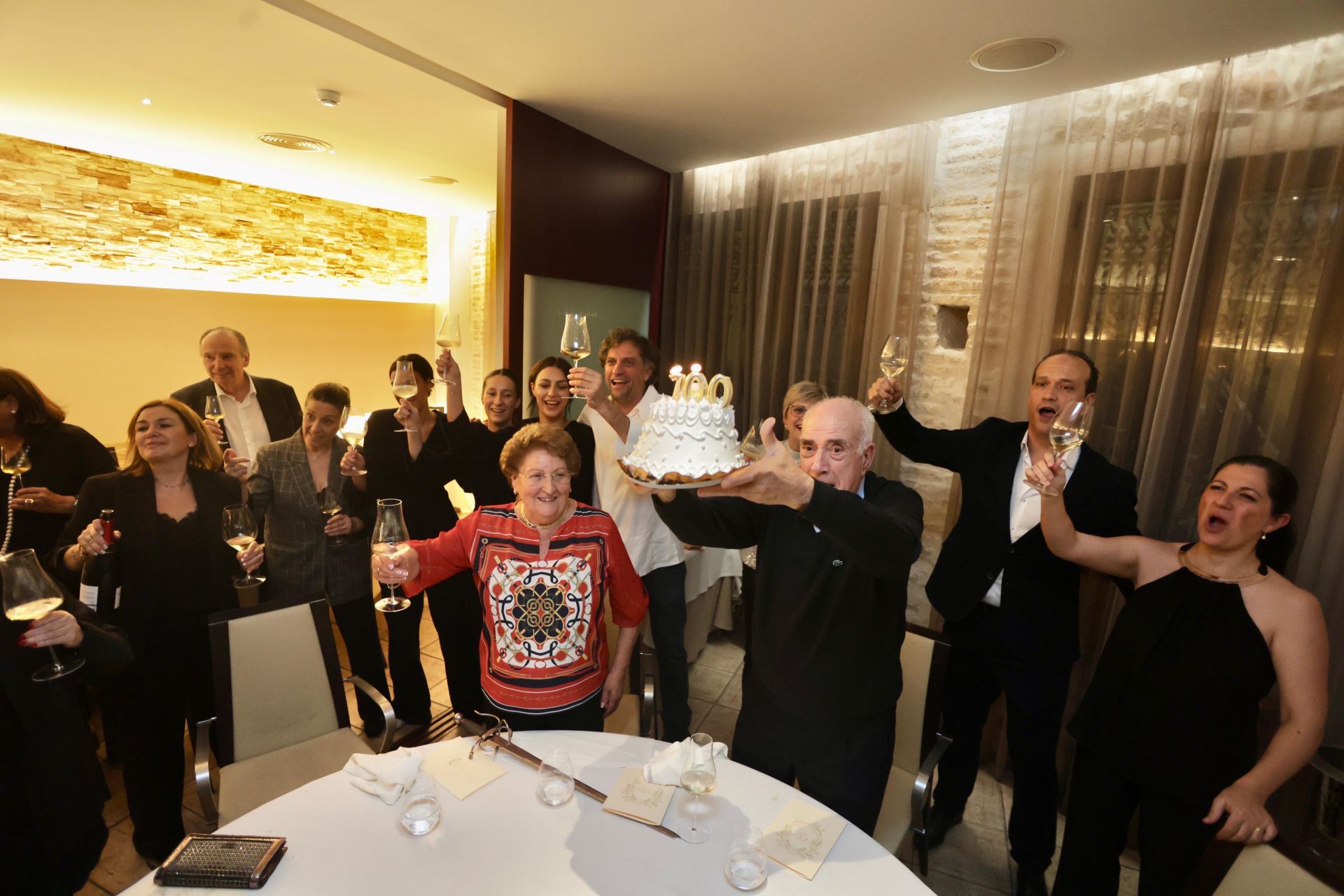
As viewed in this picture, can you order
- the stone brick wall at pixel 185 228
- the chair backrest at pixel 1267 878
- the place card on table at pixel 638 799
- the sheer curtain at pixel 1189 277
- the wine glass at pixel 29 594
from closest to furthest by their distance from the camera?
the chair backrest at pixel 1267 878 → the place card on table at pixel 638 799 → the wine glass at pixel 29 594 → the sheer curtain at pixel 1189 277 → the stone brick wall at pixel 185 228

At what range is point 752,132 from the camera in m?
3.64

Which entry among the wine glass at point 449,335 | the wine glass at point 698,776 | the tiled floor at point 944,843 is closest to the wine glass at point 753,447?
the wine glass at point 698,776

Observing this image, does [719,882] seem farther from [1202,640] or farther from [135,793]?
[135,793]

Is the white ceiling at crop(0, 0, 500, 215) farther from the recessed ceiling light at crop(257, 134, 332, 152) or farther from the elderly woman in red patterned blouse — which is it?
the elderly woman in red patterned blouse

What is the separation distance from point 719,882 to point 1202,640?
167 cm

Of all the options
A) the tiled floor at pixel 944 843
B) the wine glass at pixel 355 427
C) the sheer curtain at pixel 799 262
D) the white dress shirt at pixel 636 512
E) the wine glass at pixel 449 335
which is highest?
the sheer curtain at pixel 799 262

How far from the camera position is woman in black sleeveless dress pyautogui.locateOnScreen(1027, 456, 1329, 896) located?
173cm

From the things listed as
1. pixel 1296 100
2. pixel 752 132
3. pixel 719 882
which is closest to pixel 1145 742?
pixel 719 882

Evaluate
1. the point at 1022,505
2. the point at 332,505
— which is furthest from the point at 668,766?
the point at 332,505

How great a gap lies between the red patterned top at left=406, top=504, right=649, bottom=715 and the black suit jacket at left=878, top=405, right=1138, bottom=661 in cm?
150

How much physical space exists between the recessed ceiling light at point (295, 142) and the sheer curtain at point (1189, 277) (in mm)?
4569

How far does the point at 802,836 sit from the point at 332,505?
7.26 ft

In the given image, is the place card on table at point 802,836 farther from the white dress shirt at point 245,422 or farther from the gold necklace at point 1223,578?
the white dress shirt at point 245,422

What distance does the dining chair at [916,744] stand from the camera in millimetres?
2025
